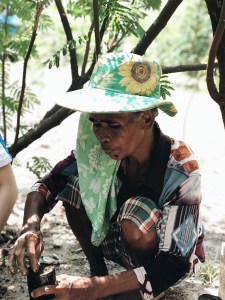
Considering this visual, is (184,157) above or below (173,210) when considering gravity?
above

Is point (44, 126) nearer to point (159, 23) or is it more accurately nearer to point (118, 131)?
point (159, 23)

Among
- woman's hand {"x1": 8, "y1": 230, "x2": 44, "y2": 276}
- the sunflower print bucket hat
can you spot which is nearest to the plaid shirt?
the sunflower print bucket hat

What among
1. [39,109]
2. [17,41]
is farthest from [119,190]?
[39,109]

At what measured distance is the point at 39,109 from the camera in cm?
629

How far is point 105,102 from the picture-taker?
1.95m

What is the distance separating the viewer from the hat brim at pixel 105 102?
6.27ft

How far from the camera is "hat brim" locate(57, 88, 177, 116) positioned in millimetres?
1912

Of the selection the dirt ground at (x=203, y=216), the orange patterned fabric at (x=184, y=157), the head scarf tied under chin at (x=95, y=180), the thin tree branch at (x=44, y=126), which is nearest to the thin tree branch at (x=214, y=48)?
the orange patterned fabric at (x=184, y=157)

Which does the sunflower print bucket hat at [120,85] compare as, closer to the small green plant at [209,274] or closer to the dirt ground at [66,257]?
the dirt ground at [66,257]

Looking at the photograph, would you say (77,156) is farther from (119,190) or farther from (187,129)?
(187,129)

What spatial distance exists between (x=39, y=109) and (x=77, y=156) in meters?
4.02

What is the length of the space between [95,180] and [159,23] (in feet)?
3.10

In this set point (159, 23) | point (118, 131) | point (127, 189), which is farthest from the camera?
point (159, 23)

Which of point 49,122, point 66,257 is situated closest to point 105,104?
point 49,122
